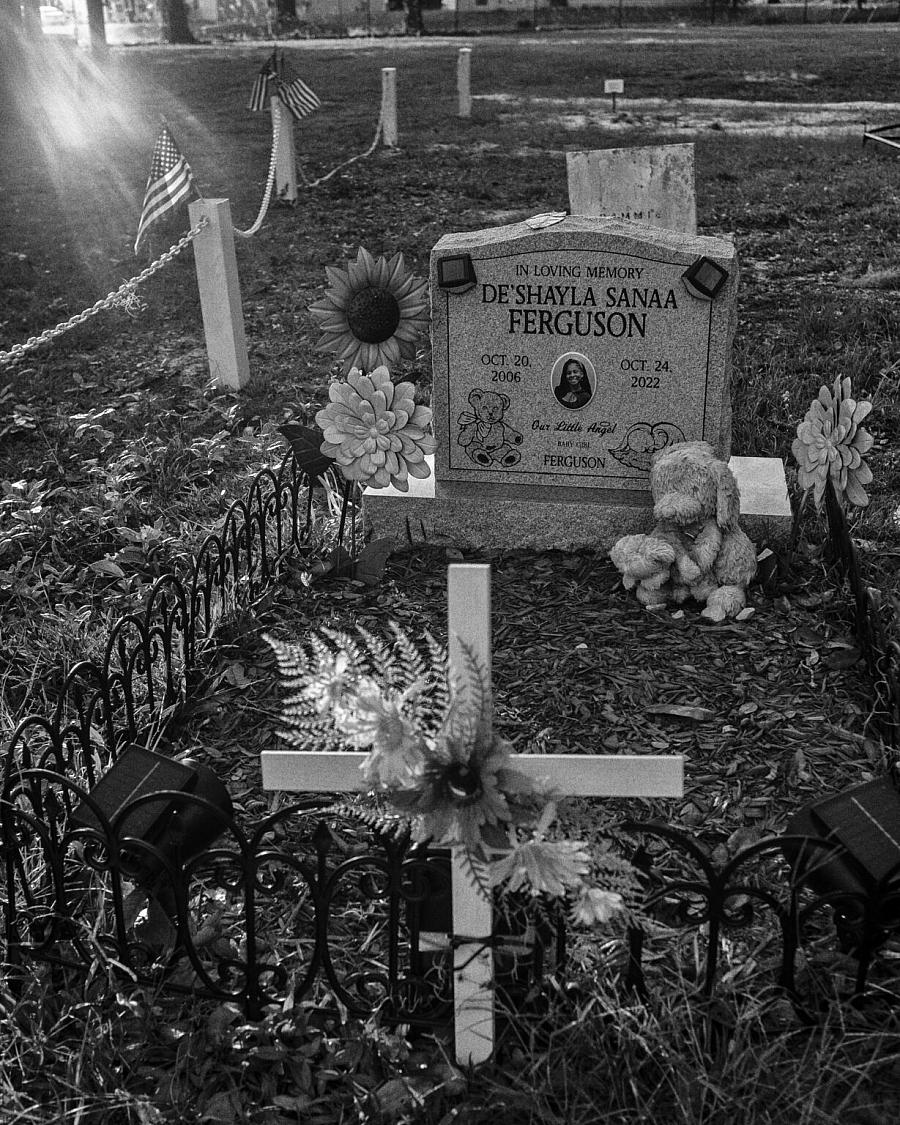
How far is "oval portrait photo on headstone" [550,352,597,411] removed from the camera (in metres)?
4.80

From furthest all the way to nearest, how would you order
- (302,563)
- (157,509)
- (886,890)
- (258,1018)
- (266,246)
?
1. (266,246)
2. (157,509)
3. (302,563)
4. (258,1018)
5. (886,890)

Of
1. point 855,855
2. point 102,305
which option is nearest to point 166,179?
point 102,305

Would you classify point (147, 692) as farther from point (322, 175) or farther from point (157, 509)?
point (322, 175)

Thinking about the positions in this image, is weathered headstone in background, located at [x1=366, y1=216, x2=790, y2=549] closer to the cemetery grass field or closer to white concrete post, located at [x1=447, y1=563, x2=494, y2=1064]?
the cemetery grass field

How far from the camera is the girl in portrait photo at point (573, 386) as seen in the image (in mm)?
4816

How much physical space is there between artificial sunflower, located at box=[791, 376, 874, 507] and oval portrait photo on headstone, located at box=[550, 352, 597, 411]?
2.77 feet

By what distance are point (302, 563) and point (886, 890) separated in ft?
9.59

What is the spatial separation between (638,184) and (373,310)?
2.27 metres

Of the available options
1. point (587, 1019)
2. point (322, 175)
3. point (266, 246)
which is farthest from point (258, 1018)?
point (322, 175)

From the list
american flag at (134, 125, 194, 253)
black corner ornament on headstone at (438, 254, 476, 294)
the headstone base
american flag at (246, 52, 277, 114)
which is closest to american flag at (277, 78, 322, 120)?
american flag at (246, 52, 277, 114)

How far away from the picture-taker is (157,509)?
5.54 m

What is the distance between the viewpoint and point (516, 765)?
243 cm

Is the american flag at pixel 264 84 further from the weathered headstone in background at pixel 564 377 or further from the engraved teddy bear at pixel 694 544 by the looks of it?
the engraved teddy bear at pixel 694 544

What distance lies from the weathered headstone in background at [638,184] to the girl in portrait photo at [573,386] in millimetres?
1940
